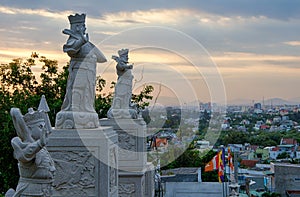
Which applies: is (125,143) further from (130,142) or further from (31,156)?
(31,156)

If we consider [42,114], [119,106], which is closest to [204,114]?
[119,106]

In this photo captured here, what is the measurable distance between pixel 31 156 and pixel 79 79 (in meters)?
2.01

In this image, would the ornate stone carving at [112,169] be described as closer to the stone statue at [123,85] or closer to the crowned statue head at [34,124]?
the crowned statue head at [34,124]

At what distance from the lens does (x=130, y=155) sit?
28.9 feet

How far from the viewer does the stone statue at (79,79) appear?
577 centimetres

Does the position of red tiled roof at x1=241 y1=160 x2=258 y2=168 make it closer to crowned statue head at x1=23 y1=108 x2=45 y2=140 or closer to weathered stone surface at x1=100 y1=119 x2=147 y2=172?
weathered stone surface at x1=100 y1=119 x2=147 y2=172

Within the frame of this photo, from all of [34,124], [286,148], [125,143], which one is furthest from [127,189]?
[286,148]

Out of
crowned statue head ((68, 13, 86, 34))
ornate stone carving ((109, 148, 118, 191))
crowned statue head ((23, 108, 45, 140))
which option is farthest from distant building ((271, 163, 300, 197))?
crowned statue head ((23, 108, 45, 140))

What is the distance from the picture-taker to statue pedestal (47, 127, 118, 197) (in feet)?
18.2

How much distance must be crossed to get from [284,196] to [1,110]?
36.6ft

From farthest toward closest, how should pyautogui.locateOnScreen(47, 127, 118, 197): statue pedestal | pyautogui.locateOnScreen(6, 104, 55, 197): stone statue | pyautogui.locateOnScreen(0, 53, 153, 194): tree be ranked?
1. pyautogui.locateOnScreen(0, 53, 153, 194): tree
2. pyautogui.locateOnScreen(47, 127, 118, 197): statue pedestal
3. pyautogui.locateOnScreen(6, 104, 55, 197): stone statue

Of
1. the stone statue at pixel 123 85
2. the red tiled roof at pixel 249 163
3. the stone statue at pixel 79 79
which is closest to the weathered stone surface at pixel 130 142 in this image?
the stone statue at pixel 123 85

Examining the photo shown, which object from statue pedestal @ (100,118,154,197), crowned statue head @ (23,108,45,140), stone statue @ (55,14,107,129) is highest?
stone statue @ (55,14,107,129)

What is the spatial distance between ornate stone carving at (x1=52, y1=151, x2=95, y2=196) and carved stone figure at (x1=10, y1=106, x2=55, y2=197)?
1.39 metres
